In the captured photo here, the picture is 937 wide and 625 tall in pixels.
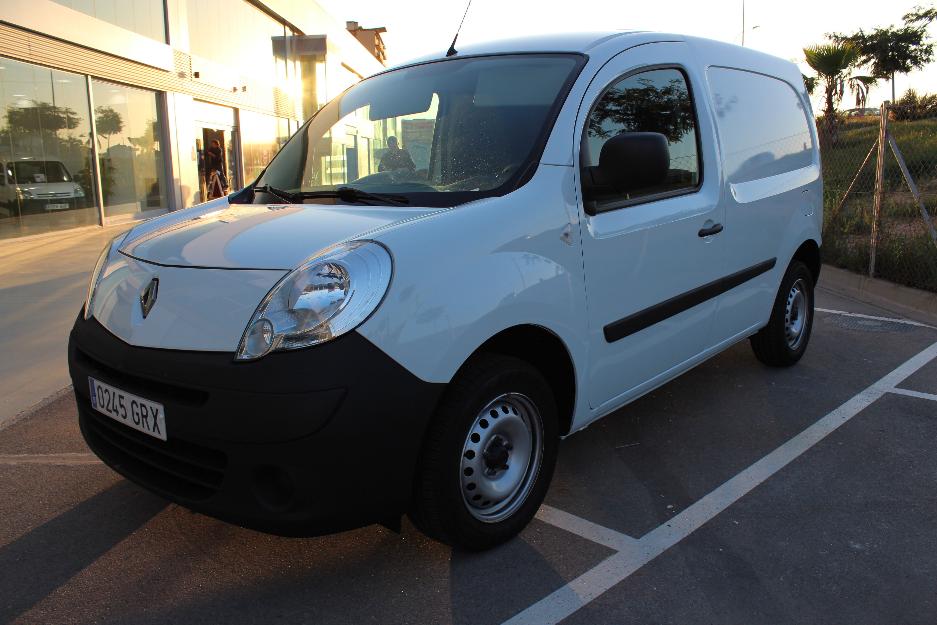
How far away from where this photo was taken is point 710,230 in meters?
3.50

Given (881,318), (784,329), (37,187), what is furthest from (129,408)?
(37,187)

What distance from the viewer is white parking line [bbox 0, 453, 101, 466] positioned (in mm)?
3527

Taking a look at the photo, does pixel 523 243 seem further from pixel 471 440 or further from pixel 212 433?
pixel 212 433

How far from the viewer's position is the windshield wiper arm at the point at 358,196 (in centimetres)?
278

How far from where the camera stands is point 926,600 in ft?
7.79

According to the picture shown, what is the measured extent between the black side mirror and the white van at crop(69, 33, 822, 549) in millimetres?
11

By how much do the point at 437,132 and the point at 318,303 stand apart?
1.28 m

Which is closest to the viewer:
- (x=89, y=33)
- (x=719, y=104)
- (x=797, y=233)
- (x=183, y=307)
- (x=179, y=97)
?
(x=183, y=307)

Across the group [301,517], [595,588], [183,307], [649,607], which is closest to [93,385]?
[183,307]

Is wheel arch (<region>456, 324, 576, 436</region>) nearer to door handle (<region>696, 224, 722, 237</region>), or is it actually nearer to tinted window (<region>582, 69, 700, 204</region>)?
tinted window (<region>582, 69, 700, 204</region>)

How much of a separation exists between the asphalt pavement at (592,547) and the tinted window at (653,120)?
126 cm

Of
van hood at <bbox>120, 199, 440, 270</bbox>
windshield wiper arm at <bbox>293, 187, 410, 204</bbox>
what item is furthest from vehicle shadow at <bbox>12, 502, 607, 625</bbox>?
windshield wiper arm at <bbox>293, 187, 410, 204</bbox>

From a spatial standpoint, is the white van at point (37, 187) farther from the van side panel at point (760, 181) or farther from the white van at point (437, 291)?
the van side panel at point (760, 181)

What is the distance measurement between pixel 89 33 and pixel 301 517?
12921mm
